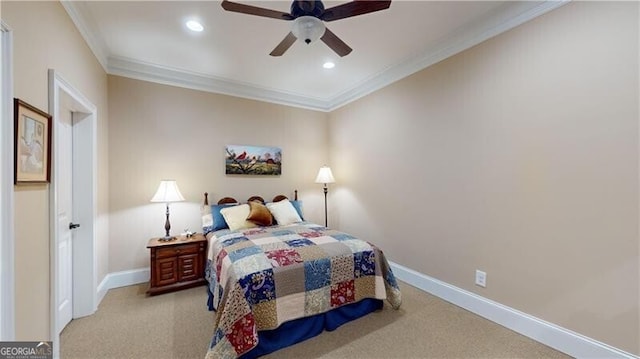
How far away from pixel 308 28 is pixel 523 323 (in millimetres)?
2896

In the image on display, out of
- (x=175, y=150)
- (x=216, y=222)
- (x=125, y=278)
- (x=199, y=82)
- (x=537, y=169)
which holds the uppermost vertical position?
(x=199, y=82)

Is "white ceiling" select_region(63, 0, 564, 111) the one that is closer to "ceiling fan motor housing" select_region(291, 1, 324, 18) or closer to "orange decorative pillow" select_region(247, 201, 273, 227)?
→ "ceiling fan motor housing" select_region(291, 1, 324, 18)

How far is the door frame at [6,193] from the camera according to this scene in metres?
1.25

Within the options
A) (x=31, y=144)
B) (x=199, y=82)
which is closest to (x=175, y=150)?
(x=199, y=82)

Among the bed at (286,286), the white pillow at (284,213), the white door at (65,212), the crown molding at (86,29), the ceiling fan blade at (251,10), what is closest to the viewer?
the ceiling fan blade at (251,10)

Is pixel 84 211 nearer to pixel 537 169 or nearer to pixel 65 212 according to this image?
pixel 65 212

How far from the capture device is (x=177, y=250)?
9.89 feet

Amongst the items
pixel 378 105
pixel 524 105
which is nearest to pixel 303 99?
pixel 378 105

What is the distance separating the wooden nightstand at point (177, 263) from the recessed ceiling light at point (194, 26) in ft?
7.52

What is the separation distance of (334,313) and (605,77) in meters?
2.68

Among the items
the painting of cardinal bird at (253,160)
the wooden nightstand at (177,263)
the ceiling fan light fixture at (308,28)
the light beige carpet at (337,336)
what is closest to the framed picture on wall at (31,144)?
the light beige carpet at (337,336)

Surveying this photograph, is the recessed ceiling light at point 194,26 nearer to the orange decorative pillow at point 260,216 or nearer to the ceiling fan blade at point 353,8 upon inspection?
the ceiling fan blade at point 353,8

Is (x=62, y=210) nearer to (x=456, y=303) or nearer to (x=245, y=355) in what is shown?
(x=245, y=355)

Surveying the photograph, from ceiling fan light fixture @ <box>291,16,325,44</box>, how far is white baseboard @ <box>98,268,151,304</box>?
3371mm
